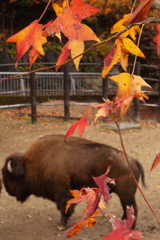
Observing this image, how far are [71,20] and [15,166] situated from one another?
13.3ft

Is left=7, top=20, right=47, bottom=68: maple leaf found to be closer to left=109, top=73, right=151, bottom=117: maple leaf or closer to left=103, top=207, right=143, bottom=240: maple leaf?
left=109, top=73, right=151, bottom=117: maple leaf

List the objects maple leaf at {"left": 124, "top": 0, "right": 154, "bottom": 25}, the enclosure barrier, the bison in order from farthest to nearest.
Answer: the enclosure barrier, the bison, maple leaf at {"left": 124, "top": 0, "right": 154, "bottom": 25}

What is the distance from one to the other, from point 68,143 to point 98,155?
21.8 inches

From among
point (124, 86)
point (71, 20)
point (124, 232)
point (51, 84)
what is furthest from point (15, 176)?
point (51, 84)

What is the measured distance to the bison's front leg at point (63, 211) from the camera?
5051 mm

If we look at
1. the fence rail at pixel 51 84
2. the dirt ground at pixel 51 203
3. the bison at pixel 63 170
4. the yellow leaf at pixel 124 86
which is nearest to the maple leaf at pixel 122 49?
the yellow leaf at pixel 124 86

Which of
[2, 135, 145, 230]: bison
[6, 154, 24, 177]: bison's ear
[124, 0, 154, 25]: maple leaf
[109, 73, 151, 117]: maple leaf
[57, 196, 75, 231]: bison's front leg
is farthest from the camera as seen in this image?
[6, 154, 24, 177]: bison's ear

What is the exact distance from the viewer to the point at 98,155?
484 cm

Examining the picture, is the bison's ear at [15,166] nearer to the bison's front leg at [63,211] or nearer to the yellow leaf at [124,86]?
the bison's front leg at [63,211]

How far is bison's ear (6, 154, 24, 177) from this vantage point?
5164mm

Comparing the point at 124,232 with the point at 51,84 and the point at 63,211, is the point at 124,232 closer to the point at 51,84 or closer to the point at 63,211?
the point at 63,211

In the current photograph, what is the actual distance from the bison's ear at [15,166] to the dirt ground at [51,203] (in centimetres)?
77

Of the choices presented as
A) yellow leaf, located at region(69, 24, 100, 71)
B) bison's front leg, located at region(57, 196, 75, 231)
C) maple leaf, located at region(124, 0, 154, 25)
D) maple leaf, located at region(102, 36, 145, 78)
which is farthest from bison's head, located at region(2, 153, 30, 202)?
maple leaf, located at region(124, 0, 154, 25)

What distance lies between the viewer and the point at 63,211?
5105mm
